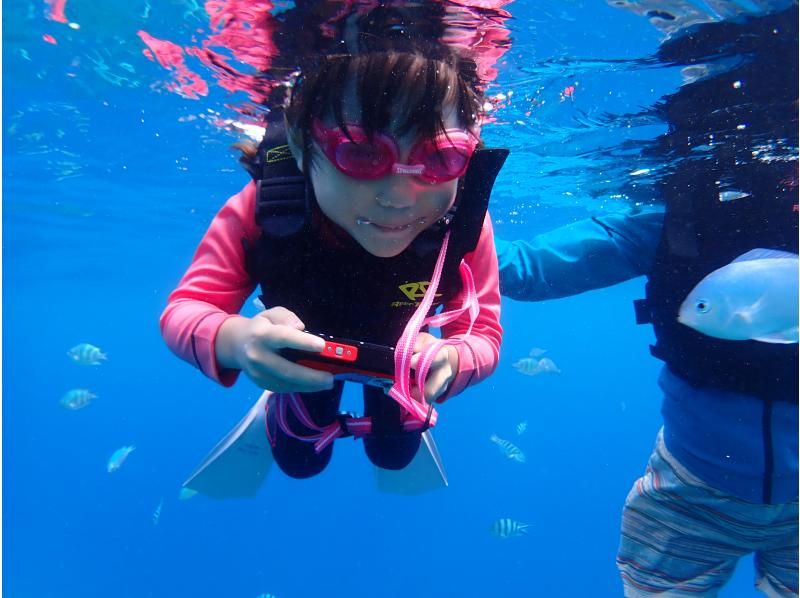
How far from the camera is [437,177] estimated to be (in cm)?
283

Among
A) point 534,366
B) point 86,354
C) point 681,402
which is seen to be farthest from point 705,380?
point 86,354

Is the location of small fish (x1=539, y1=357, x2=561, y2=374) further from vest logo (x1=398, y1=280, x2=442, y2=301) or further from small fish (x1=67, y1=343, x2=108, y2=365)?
small fish (x1=67, y1=343, x2=108, y2=365)

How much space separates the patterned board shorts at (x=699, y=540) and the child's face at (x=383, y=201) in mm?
3373

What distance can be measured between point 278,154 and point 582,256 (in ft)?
11.0

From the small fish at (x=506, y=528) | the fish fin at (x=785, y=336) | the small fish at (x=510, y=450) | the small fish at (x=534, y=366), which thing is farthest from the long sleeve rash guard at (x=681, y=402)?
the small fish at (x=510, y=450)

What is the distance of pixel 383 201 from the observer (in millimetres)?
2787

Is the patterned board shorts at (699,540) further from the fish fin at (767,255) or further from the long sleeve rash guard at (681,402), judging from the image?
the fish fin at (767,255)

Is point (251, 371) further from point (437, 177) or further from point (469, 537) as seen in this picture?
point (469, 537)

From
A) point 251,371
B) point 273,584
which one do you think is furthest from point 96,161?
point 273,584

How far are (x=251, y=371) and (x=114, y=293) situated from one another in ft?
186

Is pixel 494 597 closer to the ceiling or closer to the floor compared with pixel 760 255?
closer to the floor

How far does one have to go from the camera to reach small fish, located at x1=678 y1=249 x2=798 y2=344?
3184 mm

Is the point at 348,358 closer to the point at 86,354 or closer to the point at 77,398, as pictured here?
the point at 77,398

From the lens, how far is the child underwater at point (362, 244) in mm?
2611
